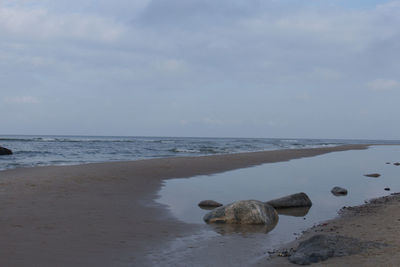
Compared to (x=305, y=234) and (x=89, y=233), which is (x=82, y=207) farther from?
(x=305, y=234)

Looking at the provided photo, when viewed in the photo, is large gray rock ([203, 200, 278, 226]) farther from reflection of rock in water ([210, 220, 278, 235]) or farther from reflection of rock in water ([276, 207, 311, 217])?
reflection of rock in water ([276, 207, 311, 217])

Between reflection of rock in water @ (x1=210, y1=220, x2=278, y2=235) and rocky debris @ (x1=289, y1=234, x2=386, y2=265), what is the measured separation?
6.67ft

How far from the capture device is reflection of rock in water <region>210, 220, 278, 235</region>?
804 centimetres

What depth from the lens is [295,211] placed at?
10.3 meters

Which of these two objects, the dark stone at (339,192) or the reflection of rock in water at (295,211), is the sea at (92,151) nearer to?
the reflection of rock in water at (295,211)

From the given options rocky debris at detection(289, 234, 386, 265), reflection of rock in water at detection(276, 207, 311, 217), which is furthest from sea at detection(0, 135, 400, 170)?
rocky debris at detection(289, 234, 386, 265)

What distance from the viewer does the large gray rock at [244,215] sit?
28.5 ft

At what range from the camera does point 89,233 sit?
7430 mm

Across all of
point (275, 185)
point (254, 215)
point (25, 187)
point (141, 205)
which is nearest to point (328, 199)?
point (275, 185)

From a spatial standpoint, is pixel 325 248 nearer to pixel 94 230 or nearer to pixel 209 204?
pixel 94 230

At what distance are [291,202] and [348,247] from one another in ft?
15.7

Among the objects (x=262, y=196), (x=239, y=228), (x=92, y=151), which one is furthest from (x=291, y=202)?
(x=92, y=151)

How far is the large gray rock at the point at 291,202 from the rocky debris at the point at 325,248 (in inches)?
171

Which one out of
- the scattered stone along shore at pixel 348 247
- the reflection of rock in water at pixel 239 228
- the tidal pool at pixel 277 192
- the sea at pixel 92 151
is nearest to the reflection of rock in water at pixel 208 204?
the tidal pool at pixel 277 192
